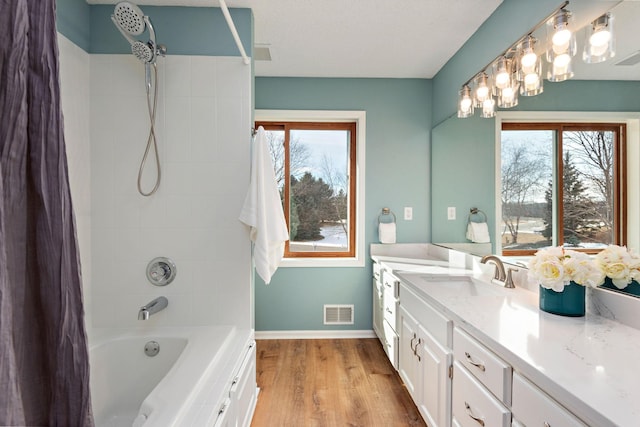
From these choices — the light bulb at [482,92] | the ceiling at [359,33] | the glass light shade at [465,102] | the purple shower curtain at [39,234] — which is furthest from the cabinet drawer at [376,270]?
the purple shower curtain at [39,234]

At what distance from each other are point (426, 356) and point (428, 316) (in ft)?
0.75

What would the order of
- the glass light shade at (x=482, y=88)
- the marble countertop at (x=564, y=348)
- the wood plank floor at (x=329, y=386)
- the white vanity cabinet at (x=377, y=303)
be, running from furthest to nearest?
the white vanity cabinet at (x=377, y=303) → the glass light shade at (x=482, y=88) → the wood plank floor at (x=329, y=386) → the marble countertop at (x=564, y=348)

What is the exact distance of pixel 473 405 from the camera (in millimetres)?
1261

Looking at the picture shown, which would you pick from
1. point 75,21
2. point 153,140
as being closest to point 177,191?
point 153,140

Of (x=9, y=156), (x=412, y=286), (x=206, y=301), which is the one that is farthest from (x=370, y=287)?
(x=9, y=156)

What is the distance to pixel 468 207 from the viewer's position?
2398 millimetres

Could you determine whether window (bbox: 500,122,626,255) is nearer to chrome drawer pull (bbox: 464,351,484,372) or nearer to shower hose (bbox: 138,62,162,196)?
chrome drawer pull (bbox: 464,351,484,372)

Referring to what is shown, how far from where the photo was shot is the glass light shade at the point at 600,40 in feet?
4.24

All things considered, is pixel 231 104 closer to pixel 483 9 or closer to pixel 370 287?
pixel 483 9

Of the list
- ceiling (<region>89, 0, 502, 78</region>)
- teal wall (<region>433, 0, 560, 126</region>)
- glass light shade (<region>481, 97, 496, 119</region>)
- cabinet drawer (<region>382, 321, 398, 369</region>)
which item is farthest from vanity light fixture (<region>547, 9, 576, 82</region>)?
cabinet drawer (<region>382, 321, 398, 369</region>)

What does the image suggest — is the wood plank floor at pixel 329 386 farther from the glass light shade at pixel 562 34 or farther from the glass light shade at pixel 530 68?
the glass light shade at pixel 562 34

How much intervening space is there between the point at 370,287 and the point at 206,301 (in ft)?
5.30

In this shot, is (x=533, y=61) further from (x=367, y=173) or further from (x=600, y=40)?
(x=367, y=173)

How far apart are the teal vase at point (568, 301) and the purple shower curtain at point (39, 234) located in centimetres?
156
